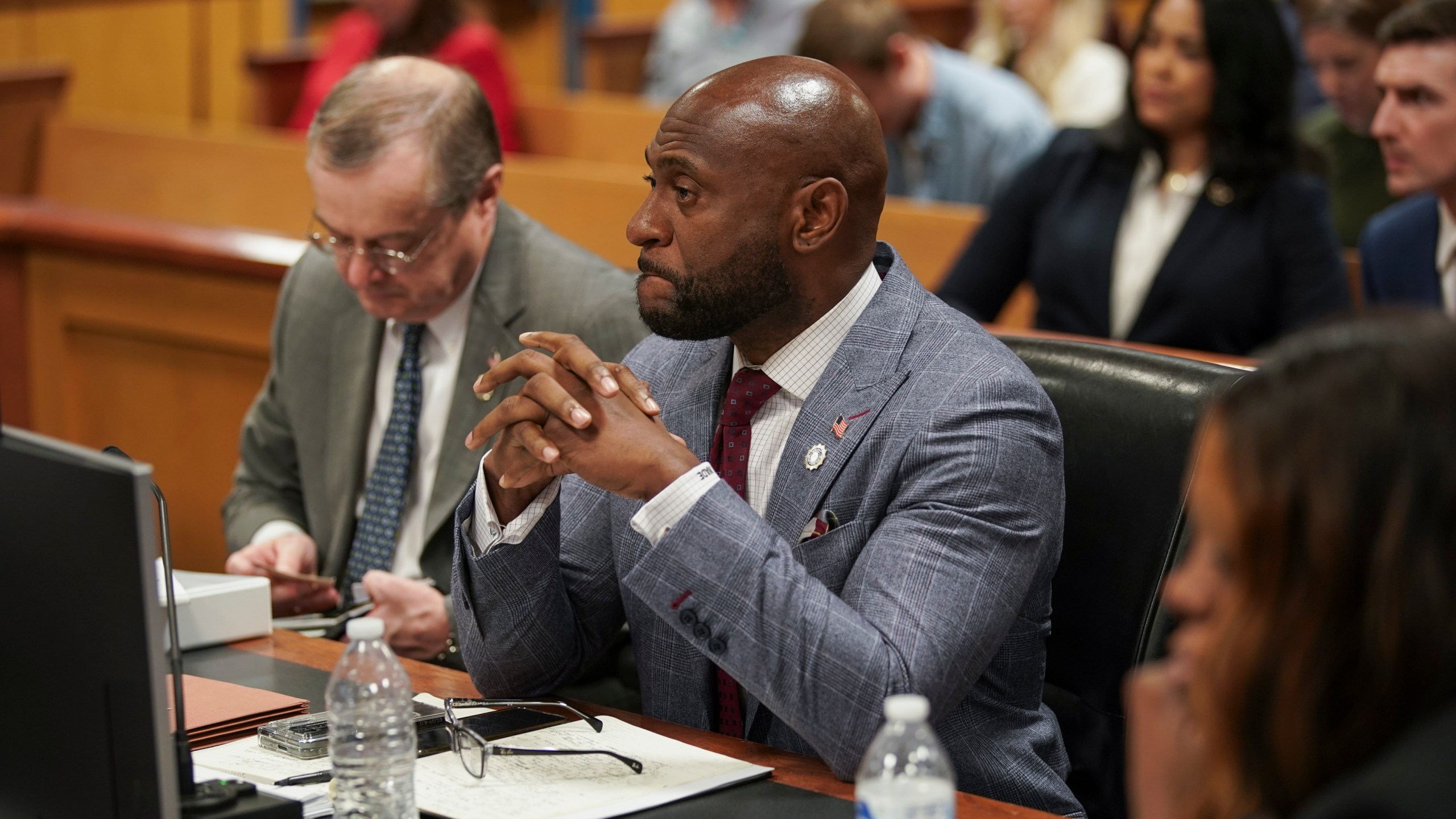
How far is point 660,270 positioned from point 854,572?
0.45 m

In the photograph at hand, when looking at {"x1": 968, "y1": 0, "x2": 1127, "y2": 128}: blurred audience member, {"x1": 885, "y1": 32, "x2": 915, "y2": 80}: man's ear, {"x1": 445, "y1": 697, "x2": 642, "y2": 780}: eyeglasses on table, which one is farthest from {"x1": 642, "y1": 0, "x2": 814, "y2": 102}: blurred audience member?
{"x1": 445, "y1": 697, "x2": 642, "y2": 780}: eyeglasses on table

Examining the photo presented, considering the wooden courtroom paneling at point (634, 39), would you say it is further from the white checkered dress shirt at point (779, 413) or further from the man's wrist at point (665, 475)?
the man's wrist at point (665, 475)

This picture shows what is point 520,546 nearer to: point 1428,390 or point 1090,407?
point 1090,407

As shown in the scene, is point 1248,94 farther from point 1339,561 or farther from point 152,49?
point 152,49

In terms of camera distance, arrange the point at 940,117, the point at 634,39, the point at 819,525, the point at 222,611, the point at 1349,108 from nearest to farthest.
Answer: the point at 819,525 < the point at 222,611 < the point at 1349,108 < the point at 940,117 < the point at 634,39

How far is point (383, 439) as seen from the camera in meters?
2.68

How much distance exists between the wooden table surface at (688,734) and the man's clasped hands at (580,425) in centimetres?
26

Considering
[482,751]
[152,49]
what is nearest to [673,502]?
[482,751]

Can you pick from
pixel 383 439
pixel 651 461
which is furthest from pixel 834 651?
pixel 383 439

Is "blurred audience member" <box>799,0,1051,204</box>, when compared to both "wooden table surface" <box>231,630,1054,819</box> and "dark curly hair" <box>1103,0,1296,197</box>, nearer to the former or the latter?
"dark curly hair" <box>1103,0,1296,197</box>

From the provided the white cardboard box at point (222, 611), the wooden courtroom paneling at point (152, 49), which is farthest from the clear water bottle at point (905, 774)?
the wooden courtroom paneling at point (152, 49)

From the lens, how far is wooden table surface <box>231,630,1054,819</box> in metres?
1.55

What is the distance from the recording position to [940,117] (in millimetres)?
5105

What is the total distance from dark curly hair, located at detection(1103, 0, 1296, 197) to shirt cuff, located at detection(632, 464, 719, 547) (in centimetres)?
228
